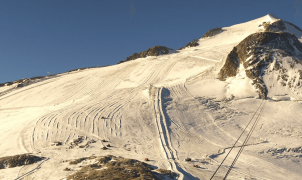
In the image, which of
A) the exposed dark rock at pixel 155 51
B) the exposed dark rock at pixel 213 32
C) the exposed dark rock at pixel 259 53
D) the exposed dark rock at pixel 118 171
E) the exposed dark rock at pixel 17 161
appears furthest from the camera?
the exposed dark rock at pixel 213 32

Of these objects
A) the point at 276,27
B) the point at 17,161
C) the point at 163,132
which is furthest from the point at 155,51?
the point at 17,161

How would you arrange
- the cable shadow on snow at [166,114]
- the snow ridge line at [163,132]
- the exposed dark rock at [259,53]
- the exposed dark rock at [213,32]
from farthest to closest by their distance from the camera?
the exposed dark rock at [213,32]
the exposed dark rock at [259,53]
the snow ridge line at [163,132]
the cable shadow on snow at [166,114]

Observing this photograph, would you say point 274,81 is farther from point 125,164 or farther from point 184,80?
point 125,164

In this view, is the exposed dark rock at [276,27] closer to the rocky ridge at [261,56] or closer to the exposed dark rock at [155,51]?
the exposed dark rock at [155,51]

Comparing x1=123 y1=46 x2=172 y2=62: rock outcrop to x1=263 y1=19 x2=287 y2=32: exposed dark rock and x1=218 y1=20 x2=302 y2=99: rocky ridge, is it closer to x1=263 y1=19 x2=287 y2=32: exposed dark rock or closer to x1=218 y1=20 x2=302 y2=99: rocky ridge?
x1=263 y1=19 x2=287 y2=32: exposed dark rock

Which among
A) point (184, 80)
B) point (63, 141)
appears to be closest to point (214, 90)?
point (184, 80)

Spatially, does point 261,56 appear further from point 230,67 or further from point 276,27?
point 276,27

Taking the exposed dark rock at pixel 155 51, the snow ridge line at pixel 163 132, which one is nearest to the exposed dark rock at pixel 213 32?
the exposed dark rock at pixel 155 51
